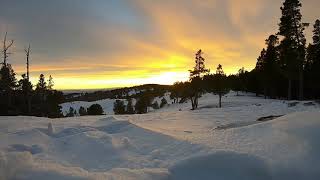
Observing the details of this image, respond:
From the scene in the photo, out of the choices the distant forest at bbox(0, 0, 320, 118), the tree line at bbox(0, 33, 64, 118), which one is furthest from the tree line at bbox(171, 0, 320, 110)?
the tree line at bbox(0, 33, 64, 118)

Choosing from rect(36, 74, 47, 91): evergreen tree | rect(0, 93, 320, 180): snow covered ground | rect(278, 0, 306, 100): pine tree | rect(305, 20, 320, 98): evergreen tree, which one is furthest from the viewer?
rect(36, 74, 47, 91): evergreen tree

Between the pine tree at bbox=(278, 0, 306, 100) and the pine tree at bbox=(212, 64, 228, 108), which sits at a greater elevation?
the pine tree at bbox=(278, 0, 306, 100)

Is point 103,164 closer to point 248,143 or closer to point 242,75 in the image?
point 248,143

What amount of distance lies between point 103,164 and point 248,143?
3.81m

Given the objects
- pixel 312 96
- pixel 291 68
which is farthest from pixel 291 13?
pixel 312 96

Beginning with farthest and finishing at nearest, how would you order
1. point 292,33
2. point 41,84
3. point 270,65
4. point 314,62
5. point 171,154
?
1. point 41,84
2. point 270,65
3. point 314,62
4. point 292,33
5. point 171,154

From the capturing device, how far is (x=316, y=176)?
7953mm

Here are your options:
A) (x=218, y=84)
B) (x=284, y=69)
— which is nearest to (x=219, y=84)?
(x=218, y=84)

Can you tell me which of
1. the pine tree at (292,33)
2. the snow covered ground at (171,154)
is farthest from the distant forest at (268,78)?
the snow covered ground at (171,154)

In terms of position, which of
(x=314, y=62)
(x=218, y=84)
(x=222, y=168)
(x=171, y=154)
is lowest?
(x=222, y=168)

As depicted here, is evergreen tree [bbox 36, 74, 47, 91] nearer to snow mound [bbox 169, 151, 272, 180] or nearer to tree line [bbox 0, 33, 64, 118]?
tree line [bbox 0, 33, 64, 118]

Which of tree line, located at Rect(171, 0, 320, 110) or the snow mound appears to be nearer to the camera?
the snow mound

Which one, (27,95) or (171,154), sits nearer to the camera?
(171,154)

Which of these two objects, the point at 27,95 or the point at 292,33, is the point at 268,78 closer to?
the point at 292,33
